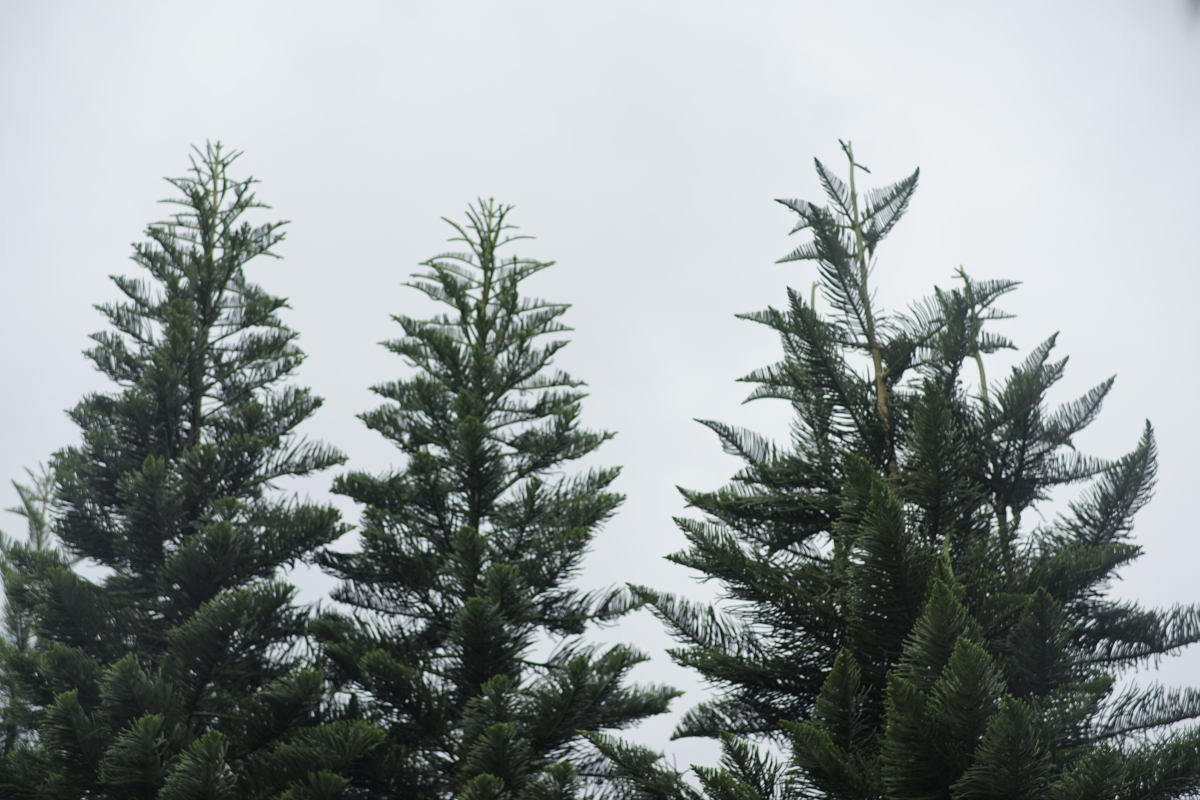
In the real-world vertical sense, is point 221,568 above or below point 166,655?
above

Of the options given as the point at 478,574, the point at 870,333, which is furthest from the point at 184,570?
the point at 870,333

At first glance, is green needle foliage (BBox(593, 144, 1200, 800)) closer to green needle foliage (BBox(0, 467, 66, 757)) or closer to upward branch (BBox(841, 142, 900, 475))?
upward branch (BBox(841, 142, 900, 475))

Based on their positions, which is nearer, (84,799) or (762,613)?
(762,613)

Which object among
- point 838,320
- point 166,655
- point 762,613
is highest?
point 838,320

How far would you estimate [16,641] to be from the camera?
827cm

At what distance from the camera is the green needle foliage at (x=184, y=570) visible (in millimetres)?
5000

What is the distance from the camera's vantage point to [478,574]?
17.8 feet

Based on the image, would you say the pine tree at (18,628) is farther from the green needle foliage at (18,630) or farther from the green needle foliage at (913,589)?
the green needle foliage at (913,589)

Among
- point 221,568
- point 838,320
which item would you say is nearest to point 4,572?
point 221,568

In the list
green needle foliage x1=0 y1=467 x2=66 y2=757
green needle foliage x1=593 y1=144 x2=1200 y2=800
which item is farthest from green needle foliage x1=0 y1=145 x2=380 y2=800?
green needle foliage x1=593 y1=144 x2=1200 y2=800

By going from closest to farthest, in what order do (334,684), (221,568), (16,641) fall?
(334,684)
(221,568)
(16,641)

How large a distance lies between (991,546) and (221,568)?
5.20 m

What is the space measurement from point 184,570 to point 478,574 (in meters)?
2.37

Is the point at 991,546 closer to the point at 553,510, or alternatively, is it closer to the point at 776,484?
the point at 776,484
